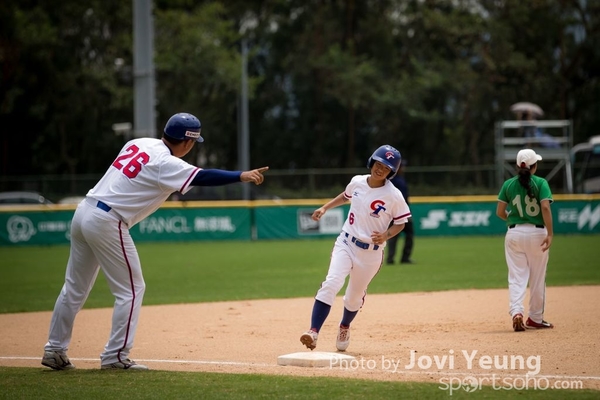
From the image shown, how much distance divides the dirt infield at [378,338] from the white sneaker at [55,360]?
0.39 m

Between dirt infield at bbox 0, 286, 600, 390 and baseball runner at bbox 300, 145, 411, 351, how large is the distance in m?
0.67

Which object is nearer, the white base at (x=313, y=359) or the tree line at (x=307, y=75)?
the white base at (x=313, y=359)

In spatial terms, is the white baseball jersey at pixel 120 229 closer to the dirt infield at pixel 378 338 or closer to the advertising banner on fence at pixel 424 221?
the dirt infield at pixel 378 338

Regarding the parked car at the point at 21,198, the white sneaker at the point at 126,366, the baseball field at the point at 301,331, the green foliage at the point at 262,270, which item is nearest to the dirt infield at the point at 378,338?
the baseball field at the point at 301,331

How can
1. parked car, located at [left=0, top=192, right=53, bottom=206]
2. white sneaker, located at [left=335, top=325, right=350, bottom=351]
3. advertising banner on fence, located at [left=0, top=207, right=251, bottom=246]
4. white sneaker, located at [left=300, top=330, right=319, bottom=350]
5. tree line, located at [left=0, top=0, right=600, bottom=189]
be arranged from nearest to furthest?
white sneaker, located at [left=300, top=330, right=319, bottom=350] → white sneaker, located at [left=335, top=325, right=350, bottom=351] → advertising banner on fence, located at [left=0, top=207, right=251, bottom=246] → parked car, located at [left=0, top=192, right=53, bottom=206] → tree line, located at [left=0, top=0, right=600, bottom=189]

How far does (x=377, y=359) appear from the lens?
7.96 m

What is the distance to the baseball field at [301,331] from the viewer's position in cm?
660

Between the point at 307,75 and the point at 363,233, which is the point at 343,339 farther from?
the point at 307,75

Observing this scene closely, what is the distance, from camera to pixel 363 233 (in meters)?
8.33

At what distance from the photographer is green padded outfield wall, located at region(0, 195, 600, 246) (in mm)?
27891

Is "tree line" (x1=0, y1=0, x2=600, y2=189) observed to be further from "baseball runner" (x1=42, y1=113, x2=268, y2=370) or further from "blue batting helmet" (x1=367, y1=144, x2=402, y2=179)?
"baseball runner" (x1=42, y1=113, x2=268, y2=370)

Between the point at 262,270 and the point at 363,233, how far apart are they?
430 inches

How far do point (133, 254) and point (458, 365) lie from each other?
2.95m

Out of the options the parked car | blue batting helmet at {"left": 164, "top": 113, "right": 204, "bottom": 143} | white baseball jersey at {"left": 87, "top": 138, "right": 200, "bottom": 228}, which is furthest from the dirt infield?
the parked car
